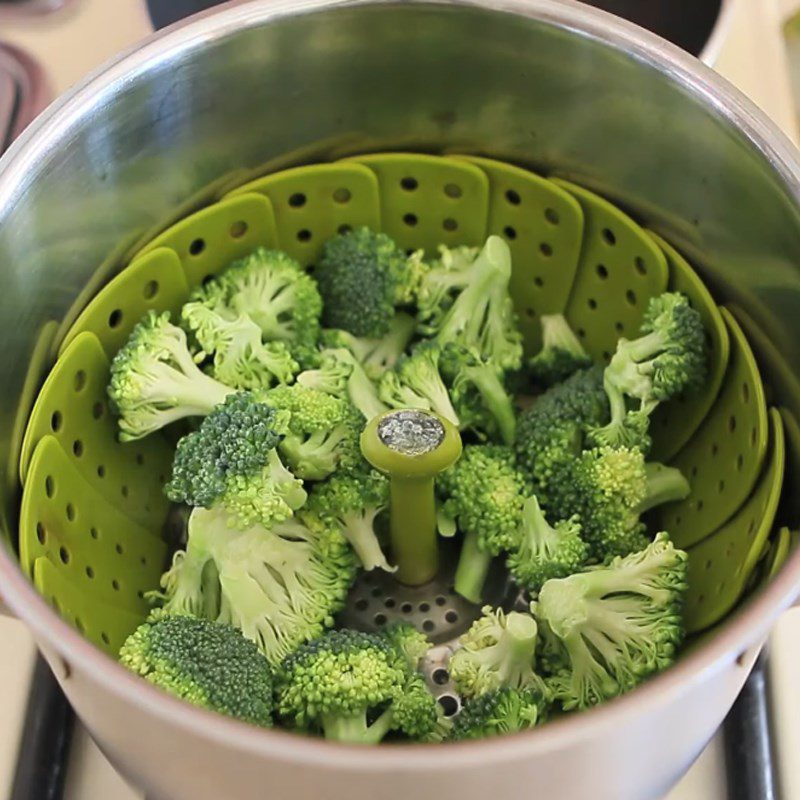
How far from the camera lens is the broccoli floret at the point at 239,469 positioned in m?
0.79

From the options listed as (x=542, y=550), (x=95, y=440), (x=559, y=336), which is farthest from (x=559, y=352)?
(x=95, y=440)

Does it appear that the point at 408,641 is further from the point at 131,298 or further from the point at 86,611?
the point at 131,298

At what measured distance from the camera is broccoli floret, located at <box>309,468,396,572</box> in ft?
2.87

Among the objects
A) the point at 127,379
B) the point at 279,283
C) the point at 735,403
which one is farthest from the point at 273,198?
the point at 735,403

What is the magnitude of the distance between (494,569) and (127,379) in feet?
1.22

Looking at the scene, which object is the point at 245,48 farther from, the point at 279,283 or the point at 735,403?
the point at 735,403

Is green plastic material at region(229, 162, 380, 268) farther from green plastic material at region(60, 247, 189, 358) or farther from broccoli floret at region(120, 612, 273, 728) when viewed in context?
broccoli floret at region(120, 612, 273, 728)

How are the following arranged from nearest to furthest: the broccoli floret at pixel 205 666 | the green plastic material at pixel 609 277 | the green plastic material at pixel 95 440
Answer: the broccoli floret at pixel 205 666 < the green plastic material at pixel 95 440 < the green plastic material at pixel 609 277

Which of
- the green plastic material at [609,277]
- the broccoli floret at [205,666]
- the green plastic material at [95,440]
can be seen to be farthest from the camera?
the green plastic material at [609,277]

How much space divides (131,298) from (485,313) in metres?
0.33

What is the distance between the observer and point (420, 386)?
93cm

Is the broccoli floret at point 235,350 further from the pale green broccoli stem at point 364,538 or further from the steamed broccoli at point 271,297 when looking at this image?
the pale green broccoli stem at point 364,538

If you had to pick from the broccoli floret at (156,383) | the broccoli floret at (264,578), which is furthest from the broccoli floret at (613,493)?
the broccoli floret at (156,383)

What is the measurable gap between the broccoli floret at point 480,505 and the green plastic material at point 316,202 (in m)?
0.26
